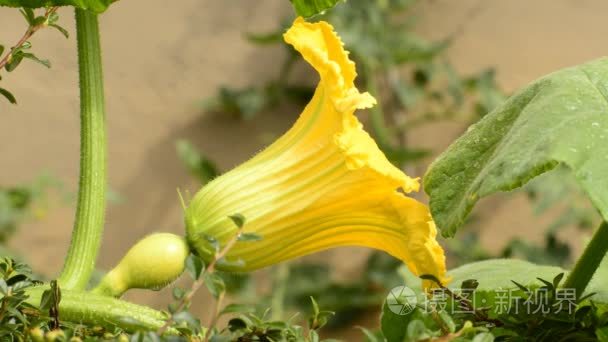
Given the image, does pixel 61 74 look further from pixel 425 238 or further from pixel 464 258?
pixel 425 238

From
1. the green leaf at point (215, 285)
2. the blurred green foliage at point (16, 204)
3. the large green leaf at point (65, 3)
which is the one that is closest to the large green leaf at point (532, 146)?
the green leaf at point (215, 285)

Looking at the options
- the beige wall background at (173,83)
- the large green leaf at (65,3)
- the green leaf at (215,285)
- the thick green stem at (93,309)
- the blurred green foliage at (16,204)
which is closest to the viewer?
the green leaf at (215,285)

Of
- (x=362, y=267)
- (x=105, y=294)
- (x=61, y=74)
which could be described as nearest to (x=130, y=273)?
(x=105, y=294)

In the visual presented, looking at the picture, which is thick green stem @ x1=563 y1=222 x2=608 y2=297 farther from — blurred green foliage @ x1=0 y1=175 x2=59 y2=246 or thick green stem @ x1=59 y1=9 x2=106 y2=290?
blurred green foliage @ x1=0 y1=175 x2=59 y2=246

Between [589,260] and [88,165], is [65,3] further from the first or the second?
[589,260]

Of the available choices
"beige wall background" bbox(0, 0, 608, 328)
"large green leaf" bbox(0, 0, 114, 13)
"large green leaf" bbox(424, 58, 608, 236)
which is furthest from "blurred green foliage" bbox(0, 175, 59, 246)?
"large green leaf" bbox(424, 58, 608, 236)

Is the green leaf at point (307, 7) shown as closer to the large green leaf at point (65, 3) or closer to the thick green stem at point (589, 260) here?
the large green leaf at point (65, 3)

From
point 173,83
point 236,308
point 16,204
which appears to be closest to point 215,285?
point 236,308
